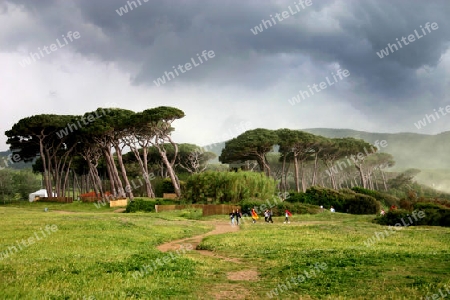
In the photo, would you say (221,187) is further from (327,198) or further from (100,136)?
(100,136)

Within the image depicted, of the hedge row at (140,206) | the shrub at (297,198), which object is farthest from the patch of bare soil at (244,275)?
the shrub at (297,198)

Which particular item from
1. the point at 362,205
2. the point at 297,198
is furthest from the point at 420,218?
the point at 297,198

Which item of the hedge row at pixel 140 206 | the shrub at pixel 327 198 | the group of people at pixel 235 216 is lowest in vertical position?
the shrub at pixel 327 198

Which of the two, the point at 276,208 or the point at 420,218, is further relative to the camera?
the point at 276,208

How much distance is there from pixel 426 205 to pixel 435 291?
37.1 metres

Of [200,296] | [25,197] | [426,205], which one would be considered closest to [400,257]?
[200,296]

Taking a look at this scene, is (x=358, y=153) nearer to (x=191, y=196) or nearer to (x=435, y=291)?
(x=191, y=196)

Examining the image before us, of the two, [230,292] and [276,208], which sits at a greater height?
[230,292]

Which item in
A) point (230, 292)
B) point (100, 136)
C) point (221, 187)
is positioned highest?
point (100, 136)

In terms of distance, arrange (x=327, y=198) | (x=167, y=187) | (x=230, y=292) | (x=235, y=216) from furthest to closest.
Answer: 1. (x=167, y=187)
2. (x=327, y=198)
3. (x=235, y=216)
4. (x=230, y=292)

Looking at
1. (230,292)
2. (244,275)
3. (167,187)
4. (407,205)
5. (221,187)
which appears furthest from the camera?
(167,187)

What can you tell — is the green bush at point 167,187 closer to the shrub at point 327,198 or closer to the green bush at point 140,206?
the green bush at point 140,206

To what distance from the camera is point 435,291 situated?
1062cm

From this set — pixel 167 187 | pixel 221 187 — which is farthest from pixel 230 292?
pixel 167 187
